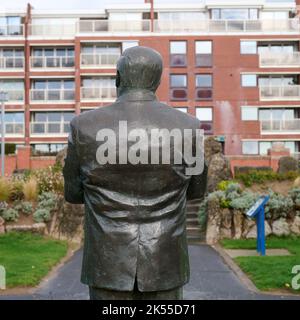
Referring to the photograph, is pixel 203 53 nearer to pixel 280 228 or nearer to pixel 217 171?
pixel 217 171

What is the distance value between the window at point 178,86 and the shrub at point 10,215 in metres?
28.3

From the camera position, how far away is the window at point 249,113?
4252cm

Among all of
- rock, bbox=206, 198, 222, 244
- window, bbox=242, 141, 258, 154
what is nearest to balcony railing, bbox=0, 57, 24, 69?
window, bbox=242, 141, 258, 154

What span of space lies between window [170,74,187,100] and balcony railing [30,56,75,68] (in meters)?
7.77

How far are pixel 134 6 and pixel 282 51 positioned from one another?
1178 centimetres

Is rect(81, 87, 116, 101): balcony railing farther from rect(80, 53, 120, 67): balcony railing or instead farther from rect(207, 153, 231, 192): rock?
rect(207, 153, 231, 192): rock

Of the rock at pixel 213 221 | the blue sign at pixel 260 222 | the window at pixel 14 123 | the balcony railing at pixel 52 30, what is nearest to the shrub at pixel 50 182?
the rock at pixel 213 221

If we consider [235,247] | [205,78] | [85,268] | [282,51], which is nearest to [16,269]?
[235,247]

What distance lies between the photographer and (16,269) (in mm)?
10555

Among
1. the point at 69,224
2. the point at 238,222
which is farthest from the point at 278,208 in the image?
the point at 69,224

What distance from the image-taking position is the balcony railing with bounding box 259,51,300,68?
42.8m

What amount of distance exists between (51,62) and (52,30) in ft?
9.57

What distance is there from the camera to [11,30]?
45.5 m

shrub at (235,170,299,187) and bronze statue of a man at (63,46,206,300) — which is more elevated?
bronze statue of a man at (63,46,206,300)
